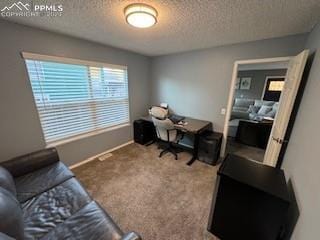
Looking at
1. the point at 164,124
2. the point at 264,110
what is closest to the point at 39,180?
the point at 164,124

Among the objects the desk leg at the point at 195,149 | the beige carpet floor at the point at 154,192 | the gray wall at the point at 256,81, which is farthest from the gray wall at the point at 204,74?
the gray wall at the point at 256,81

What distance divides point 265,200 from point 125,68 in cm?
332

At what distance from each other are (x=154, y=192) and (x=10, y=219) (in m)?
1.52

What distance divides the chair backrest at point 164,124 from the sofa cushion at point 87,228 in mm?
1804

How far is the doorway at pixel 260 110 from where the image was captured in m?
1.72

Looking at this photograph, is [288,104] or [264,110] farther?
[264,110]

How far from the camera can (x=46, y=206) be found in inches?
52.4

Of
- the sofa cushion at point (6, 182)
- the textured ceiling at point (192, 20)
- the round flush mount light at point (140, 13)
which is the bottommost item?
the sofa cushion at point (6, 182)

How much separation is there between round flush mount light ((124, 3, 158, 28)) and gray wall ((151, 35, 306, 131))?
5.96 feet

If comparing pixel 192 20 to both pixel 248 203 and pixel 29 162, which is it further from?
pixel 29 162

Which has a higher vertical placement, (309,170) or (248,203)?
(309,170)

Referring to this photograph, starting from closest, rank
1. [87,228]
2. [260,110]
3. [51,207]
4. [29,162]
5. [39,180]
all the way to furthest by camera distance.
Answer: [87,228] < [51,207] < [39,180] < [29,162] < [260,110]

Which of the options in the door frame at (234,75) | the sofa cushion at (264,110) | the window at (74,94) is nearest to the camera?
the window at (74,94)

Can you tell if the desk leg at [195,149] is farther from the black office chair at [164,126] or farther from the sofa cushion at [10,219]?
the sofa cushion at [10,219]
